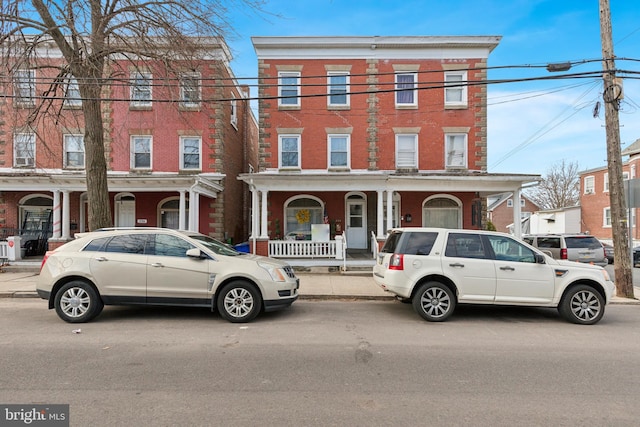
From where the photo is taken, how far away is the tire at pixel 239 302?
6.04 m

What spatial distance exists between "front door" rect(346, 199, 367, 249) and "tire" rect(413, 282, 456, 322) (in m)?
9.16

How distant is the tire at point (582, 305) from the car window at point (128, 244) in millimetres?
7790

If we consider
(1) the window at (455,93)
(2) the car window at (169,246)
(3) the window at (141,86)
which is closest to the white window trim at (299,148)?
(3) the window at (141,86)

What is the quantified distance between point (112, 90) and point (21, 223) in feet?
23.8

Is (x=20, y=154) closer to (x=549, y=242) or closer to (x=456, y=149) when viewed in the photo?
(x=456, y=149)

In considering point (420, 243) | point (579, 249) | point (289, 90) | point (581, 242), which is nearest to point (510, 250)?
point (420, 243)

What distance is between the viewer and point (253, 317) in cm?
607

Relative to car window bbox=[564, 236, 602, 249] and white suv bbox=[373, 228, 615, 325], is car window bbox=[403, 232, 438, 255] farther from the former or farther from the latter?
car window bbox=[564, 236, 602, 249]

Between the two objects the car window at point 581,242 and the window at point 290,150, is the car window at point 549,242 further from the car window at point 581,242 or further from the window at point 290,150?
the window at point 290,150

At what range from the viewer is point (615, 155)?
8656 millimetres

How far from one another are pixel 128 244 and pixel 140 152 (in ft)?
33.8

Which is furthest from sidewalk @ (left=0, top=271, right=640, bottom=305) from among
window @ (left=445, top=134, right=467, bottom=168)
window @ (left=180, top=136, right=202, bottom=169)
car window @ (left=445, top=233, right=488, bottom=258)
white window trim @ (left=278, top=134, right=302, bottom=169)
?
window @ (left=445, top=134, right=467, bottom=168)

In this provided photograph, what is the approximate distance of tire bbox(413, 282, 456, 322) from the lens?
6.33 metres

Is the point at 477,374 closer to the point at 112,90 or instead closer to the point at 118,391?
the point at 118,391
